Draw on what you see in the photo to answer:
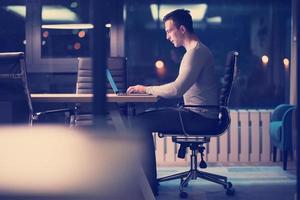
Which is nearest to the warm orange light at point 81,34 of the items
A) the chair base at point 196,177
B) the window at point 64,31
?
the window at point 64,31

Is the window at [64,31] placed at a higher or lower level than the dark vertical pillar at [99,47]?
higher

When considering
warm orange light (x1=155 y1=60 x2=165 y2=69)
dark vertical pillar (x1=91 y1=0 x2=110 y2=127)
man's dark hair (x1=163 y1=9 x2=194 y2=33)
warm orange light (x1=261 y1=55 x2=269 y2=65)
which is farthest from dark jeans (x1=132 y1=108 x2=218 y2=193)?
dark vertical pillar (x1=91 y1=0 x2=110 y2=127)

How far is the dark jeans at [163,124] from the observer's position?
11.9 feet

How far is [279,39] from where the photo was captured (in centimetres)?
599

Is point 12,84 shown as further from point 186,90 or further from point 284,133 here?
point 284,133

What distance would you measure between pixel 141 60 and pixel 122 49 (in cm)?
55

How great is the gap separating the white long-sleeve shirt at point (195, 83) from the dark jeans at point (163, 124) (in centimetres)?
7

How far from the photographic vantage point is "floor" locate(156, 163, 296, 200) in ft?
12.1

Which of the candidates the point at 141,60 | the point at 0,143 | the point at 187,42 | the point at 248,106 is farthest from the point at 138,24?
the point at 0,143

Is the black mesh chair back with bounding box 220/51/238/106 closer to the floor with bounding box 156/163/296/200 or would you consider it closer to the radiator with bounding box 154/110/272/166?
the floor with bounding box 156/163/296/200

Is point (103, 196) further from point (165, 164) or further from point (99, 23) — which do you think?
point (165, 164)

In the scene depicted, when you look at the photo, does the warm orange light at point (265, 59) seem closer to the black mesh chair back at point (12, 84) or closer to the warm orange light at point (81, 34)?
the warm orange light at point (81, 34)

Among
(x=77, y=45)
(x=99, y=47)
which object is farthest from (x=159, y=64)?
(x=99, y=47)

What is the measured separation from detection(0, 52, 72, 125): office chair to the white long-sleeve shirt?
0.87 m
